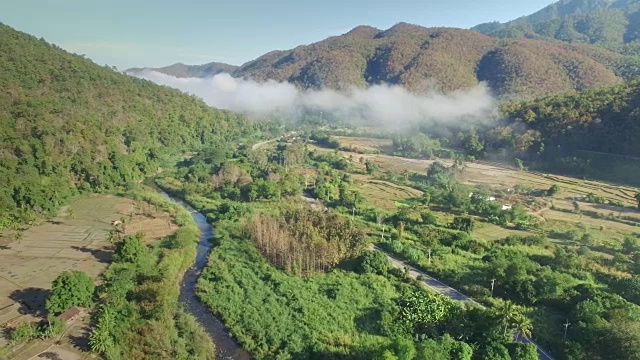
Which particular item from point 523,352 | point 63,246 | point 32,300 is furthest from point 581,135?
point 32,300

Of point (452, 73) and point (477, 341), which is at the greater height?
point (452, 73)

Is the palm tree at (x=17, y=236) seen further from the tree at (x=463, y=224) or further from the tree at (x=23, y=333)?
the tree at (x=463, y=224)

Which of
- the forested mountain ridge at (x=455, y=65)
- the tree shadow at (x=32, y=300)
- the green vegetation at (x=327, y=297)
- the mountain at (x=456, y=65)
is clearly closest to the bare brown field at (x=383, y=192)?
the green vegetation at (x=327, y=297)

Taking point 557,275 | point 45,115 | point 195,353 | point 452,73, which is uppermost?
point 452,73

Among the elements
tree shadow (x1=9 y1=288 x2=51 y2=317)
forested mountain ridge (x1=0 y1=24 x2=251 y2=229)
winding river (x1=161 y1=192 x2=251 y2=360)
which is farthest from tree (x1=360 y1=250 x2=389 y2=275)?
forested mountain ridge (x1=0 y1=24 x2=251 y2=229)

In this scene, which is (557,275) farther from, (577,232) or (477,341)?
(577,232)

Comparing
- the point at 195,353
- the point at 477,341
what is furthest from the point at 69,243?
the point at 477,341
